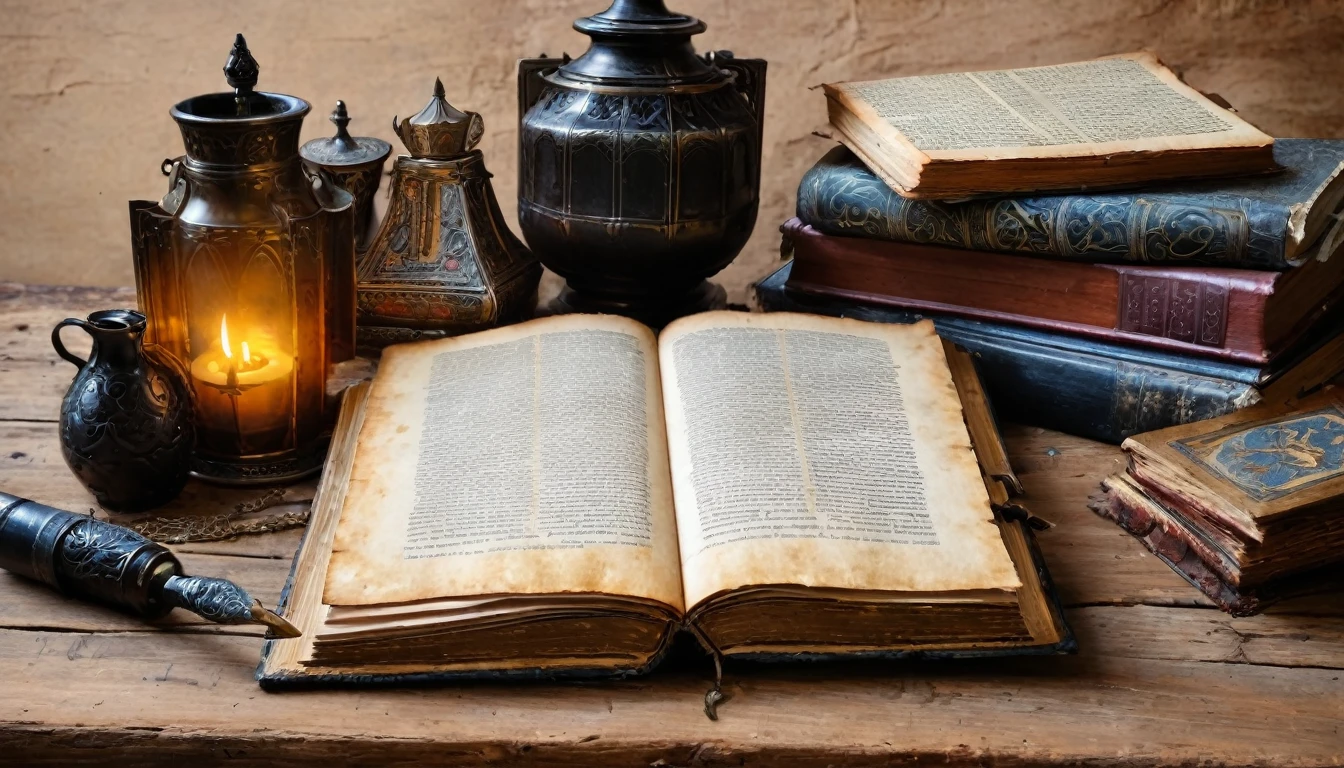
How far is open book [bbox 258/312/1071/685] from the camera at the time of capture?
0.87 metres

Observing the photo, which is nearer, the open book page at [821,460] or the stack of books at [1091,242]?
the open book page at [821,460]

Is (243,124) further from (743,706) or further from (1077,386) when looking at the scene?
(1077,386)

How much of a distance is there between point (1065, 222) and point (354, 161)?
755 millimetres

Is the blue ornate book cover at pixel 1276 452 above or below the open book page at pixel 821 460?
above

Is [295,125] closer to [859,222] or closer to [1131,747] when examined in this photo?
[859,222]

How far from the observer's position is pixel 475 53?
1.78 m

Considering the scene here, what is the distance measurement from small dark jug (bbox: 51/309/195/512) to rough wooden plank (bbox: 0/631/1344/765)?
18 cm

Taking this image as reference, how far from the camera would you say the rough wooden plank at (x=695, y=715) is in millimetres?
824

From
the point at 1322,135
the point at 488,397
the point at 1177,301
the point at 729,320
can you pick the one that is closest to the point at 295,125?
the point at 488,397

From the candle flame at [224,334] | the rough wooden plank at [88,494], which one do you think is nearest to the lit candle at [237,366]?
the candle flame at [224,334]

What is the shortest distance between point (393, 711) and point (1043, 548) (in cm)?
55

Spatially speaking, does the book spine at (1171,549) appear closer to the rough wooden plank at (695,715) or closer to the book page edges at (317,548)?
the rough wooden plank at (695,715)

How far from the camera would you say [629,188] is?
126 centimetres

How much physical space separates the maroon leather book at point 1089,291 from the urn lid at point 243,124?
55 cm
